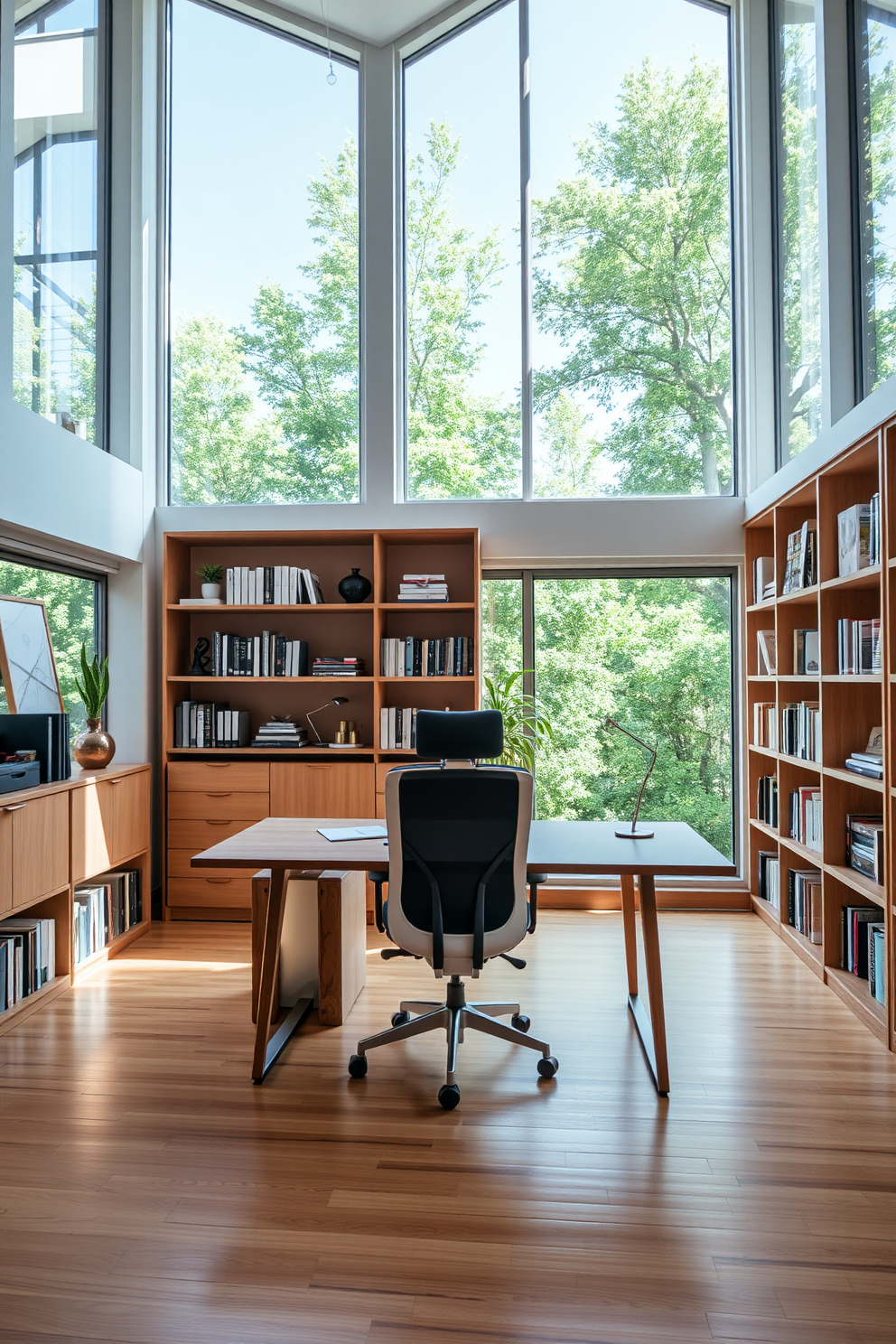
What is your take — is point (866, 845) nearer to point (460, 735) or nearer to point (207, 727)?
point (460, 735)

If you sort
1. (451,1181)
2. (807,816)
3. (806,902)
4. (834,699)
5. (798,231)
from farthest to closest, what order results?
(798,231)
(806,902)
(807,816)
(834,699)
(451,1181)

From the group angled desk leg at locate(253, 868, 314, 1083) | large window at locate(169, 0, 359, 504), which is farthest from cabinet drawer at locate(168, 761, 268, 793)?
angled desk leg at locate(253, 868, 314, 1083)

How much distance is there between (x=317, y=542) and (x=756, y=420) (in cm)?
285

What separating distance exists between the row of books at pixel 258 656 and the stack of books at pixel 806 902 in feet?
10.1

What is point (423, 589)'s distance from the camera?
211 inches

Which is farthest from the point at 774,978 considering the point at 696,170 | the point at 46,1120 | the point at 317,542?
the point at 696,170

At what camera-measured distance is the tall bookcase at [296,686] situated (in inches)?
207

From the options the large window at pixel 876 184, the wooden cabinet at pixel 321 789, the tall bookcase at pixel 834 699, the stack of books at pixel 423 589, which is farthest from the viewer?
the stack of books at pixel 423 589

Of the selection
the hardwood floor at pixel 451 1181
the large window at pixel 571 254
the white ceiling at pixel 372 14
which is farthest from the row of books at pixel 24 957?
the white ceiling at pixel 372 14

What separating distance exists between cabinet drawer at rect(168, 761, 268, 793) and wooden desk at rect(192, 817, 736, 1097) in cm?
175

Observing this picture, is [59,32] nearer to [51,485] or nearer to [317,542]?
[51,485]

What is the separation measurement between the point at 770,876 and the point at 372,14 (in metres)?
5.88

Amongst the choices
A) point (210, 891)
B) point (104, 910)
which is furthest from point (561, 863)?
point (210, 891)

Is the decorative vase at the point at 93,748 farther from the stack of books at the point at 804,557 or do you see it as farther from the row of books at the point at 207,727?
the stack of books at the point at 804,557
